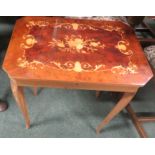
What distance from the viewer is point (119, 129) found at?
4.48 ft

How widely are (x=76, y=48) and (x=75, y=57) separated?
0.07 meters

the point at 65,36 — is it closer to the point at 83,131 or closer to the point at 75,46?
the point at 75,46

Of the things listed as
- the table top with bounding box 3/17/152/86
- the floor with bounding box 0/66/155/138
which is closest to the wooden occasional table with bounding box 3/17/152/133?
the table top with bounding box 3/17/152/86

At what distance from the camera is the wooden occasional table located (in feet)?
2.81

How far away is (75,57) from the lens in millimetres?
930

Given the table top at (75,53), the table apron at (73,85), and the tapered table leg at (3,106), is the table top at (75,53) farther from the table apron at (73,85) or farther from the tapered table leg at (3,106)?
the tapered table leg at (3,106)

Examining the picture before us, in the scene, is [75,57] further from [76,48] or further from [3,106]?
[3,106]

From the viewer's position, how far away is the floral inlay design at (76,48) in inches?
35.2

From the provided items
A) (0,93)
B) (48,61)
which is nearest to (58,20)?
(48,61)

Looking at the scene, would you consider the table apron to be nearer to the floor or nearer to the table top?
the table top
